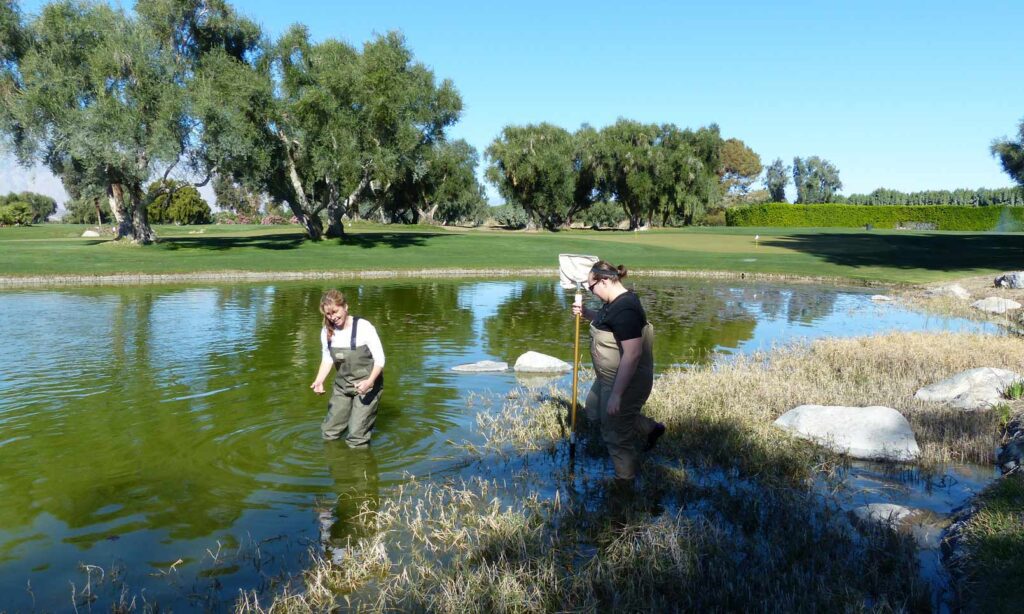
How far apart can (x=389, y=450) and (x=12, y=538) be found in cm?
385

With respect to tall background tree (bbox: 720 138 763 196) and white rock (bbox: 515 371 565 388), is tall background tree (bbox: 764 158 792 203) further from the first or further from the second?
white rock (bbox: 515 371 565 388)

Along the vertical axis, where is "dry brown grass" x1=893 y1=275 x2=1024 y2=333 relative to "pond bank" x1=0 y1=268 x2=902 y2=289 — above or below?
below

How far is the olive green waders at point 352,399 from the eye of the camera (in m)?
8.74

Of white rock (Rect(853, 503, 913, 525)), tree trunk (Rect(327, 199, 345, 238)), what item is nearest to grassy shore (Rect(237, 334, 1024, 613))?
white rock (Rect(853, 503, 913, 525))

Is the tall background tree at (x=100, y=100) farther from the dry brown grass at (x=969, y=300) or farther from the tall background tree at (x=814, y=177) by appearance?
the tall background tree at (x=814, y=177)

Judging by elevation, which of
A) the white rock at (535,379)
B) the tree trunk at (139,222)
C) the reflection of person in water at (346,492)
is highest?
the tree trunk at (139,222)

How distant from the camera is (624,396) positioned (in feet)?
23.3

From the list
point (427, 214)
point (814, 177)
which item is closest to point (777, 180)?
point (814, 177)

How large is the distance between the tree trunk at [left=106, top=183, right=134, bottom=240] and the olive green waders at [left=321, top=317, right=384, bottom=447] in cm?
4392

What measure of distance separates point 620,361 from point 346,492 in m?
3.15

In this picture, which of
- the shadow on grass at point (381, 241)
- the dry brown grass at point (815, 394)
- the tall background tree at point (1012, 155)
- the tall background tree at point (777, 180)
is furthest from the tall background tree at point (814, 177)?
the dry brown grass at point (815, 394)

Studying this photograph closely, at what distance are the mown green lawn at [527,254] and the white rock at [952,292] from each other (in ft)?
15.5

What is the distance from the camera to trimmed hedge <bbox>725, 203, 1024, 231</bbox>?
8181 centimetres

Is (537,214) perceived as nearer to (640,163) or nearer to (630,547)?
(640,163)
